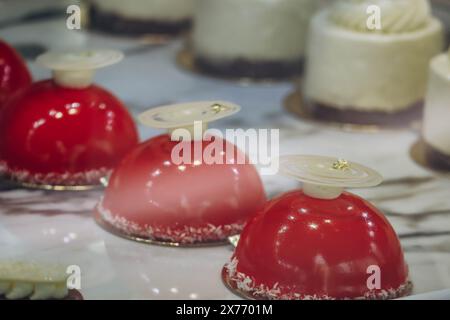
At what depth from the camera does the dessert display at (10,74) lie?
7.26 ft

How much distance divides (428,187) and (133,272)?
664 mm

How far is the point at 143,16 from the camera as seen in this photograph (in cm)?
295

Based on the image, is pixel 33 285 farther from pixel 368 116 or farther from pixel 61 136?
pixel 368 116

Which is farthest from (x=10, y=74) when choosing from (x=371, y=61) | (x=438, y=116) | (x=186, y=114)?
(x=438, y=116)

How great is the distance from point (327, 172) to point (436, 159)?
643 millimetres

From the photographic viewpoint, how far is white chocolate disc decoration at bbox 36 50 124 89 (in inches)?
76.5

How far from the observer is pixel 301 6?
→ 104 inches

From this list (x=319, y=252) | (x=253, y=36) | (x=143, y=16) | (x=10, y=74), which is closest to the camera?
(x=319, y=252)

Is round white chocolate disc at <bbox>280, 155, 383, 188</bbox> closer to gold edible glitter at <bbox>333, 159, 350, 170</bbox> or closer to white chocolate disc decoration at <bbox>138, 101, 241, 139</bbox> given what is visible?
gold edible glitter at <bbox>333, 159, 350, 170</bbox>

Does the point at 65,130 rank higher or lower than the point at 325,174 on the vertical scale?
Result: lower

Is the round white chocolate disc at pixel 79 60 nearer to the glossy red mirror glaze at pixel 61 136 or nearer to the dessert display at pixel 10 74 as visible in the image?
the glossy red mirror glaze at pixel 61 136

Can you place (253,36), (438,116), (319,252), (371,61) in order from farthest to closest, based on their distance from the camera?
(253,36)
(371,61)
(438,116)
(319,252)


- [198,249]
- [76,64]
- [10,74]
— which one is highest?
[76,64]
